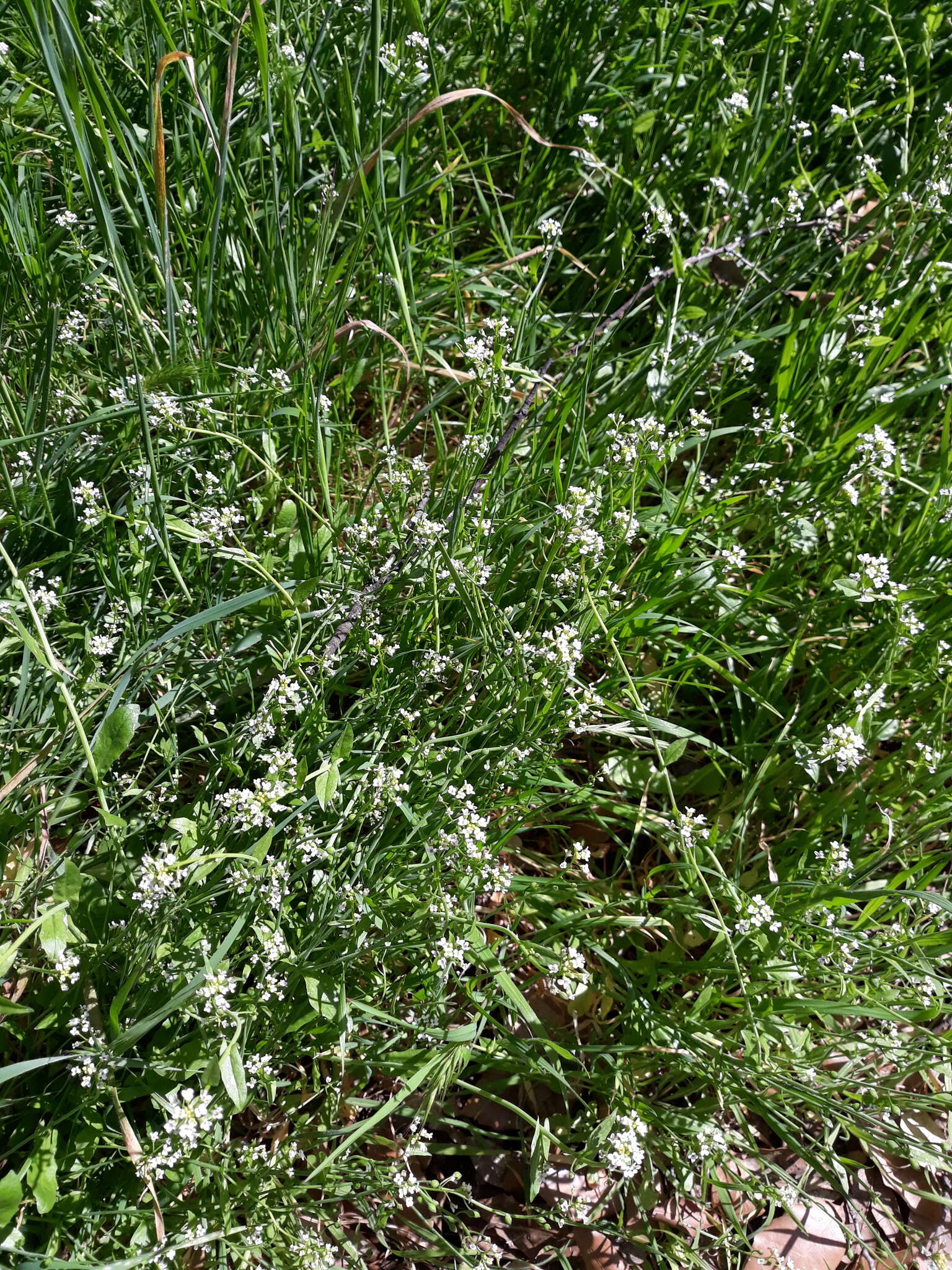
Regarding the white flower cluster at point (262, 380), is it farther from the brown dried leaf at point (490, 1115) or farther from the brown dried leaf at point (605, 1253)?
the brown dried leaf at point (605, 1253)

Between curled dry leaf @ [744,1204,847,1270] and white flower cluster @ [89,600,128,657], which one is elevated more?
white flower cluster @ [89,600,128,657]

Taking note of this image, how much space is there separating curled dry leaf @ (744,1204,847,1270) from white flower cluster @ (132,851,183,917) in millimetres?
1554

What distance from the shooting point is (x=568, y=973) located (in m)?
1.87

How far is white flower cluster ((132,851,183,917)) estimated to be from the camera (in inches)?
61.4

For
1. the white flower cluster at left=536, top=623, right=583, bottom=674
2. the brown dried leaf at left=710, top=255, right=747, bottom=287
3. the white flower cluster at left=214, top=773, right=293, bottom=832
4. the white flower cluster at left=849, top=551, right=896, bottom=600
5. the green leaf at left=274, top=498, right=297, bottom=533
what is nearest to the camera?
the white flower cluster at left=214, top=773, right=293, bottom=832

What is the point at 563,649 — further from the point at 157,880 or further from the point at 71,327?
the point at 71,327

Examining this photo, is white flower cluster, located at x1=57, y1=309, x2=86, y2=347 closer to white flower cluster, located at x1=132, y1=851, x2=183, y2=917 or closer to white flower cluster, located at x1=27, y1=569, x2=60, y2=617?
white flower cluster, located at x1=27, y1=569, x2=60, y2=617

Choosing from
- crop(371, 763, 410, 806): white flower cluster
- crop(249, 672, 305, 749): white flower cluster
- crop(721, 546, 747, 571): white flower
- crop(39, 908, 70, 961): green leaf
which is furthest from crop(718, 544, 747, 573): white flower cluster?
crop(39, 908, 70, 961): green leaf

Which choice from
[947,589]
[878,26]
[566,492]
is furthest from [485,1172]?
[878,26]

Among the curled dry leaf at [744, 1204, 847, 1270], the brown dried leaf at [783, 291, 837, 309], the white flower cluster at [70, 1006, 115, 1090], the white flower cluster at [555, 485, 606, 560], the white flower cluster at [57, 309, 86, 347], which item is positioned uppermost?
the brown dried leaf at [783, 291, 837, 309]

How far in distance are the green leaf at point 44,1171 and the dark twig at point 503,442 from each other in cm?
95

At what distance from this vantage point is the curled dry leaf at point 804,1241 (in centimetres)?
221

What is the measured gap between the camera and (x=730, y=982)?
7.27 ft

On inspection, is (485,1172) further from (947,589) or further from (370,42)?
(370,42)
